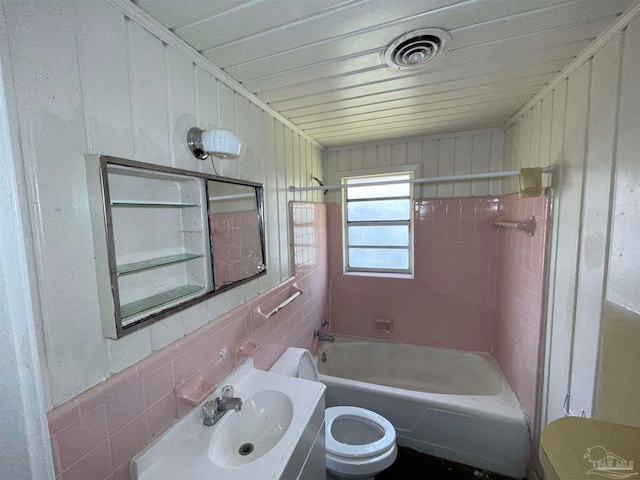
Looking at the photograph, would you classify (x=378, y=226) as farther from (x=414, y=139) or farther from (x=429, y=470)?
(x=429, y=470)

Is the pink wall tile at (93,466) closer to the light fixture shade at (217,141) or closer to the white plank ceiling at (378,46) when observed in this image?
the light fixture shade at (217,141)

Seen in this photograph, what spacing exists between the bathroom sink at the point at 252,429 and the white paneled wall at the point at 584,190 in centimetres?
133

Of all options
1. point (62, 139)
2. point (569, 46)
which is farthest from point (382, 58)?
point (62, 139)

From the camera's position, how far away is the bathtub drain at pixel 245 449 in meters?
1.09

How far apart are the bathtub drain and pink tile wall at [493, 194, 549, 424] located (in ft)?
5.44

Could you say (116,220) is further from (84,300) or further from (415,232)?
(415,232)

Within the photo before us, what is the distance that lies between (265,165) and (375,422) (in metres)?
1.75

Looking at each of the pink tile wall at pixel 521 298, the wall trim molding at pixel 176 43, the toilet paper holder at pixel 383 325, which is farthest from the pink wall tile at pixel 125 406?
the toilet paper holder at pixel 383 325

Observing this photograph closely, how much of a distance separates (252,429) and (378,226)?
209 cm

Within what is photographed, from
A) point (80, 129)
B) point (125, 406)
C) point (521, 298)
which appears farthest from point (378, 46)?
point (521, 298)

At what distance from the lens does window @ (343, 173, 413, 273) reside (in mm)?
2701

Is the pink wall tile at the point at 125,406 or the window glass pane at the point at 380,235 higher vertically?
the window glass pane at the point at 380,235

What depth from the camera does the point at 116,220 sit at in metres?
0.88

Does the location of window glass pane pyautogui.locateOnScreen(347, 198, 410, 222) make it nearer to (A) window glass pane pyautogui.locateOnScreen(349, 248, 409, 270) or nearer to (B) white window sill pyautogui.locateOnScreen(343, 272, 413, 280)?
(A) window glass pane pyautogui.locateOnScreen(349, 248, 409, 270)
